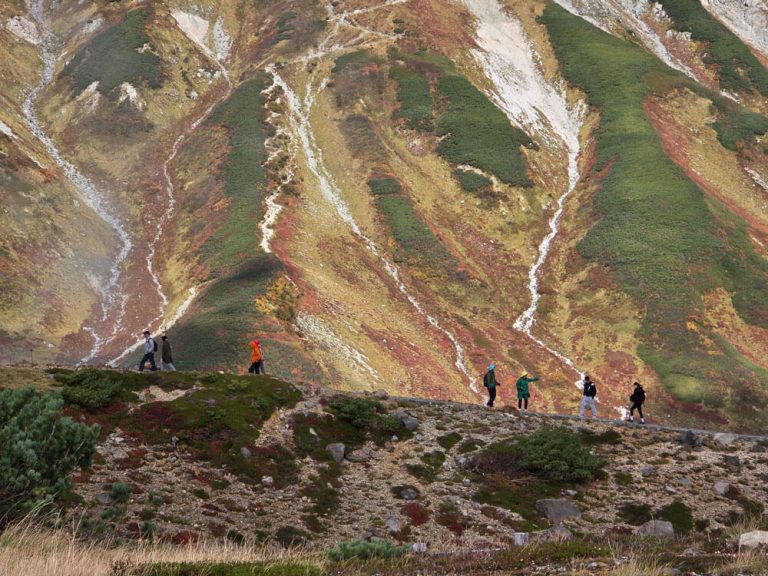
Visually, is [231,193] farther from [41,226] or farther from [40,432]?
[40,432]

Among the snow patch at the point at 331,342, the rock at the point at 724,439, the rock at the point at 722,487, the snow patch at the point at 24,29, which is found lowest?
the snow patch at the point at 24,29

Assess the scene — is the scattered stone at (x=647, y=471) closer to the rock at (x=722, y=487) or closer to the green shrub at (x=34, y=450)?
the rock at (x=722, y=487)

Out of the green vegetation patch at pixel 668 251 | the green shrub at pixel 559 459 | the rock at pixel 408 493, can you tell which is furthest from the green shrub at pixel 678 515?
the green vegetation patch at pixel 668 251

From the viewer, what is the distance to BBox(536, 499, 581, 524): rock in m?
21.7

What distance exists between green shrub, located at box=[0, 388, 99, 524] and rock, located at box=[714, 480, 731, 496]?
2092 centimetres

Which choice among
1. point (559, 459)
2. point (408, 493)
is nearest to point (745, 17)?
point (559, 459)

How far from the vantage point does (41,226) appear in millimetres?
74812

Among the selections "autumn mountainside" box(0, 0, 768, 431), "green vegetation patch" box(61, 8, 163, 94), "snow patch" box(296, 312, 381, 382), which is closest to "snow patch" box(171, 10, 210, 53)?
"autumn mountainside" box(0, 0, 768, 431)

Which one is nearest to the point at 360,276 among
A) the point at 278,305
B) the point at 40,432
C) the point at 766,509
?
the point at 278,305

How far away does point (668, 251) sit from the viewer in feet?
261

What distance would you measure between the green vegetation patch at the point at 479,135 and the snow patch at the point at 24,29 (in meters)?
77.0

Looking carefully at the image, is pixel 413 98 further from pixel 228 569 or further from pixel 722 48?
pixel 228 569

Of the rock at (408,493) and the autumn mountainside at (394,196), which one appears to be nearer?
the rock at (408,493)

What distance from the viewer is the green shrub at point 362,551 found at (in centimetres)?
1083
